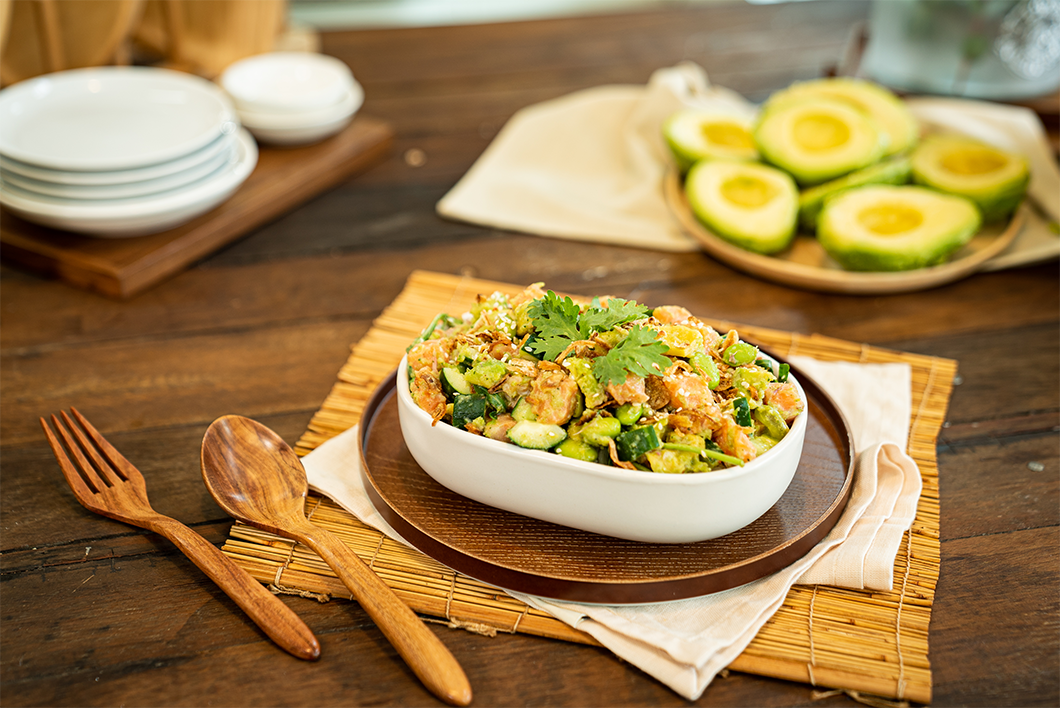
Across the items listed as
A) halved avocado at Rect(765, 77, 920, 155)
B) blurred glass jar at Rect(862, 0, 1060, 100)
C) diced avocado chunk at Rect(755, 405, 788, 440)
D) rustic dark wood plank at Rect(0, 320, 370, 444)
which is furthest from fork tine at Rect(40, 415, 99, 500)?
blurred glass jar at Rect(862, 0, 1060, 100)

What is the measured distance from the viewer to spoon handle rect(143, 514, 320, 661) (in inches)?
34.2

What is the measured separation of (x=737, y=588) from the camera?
931 millimetres

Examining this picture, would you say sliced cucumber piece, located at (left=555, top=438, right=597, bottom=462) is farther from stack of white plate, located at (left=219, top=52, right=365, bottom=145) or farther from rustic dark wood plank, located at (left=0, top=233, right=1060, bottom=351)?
stack of white plate, located at (left=219, top=52, right=365, bottom=145)

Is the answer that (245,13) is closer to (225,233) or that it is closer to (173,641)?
(225,233)

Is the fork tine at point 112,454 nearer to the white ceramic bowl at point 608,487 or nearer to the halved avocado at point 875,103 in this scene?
the white ceramic bowl at point 608,487

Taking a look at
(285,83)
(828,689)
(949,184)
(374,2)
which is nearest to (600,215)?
(949,184)

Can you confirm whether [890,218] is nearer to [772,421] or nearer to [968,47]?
[968,47]

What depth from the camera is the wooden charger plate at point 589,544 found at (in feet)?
2.95

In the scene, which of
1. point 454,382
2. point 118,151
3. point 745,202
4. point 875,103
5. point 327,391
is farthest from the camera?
point 875,103

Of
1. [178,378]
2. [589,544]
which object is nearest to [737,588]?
[589,544]

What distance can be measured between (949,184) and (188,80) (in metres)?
1.54

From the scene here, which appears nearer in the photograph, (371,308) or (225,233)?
(371,308)

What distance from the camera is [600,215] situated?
5.93ft

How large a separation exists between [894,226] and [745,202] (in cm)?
28
